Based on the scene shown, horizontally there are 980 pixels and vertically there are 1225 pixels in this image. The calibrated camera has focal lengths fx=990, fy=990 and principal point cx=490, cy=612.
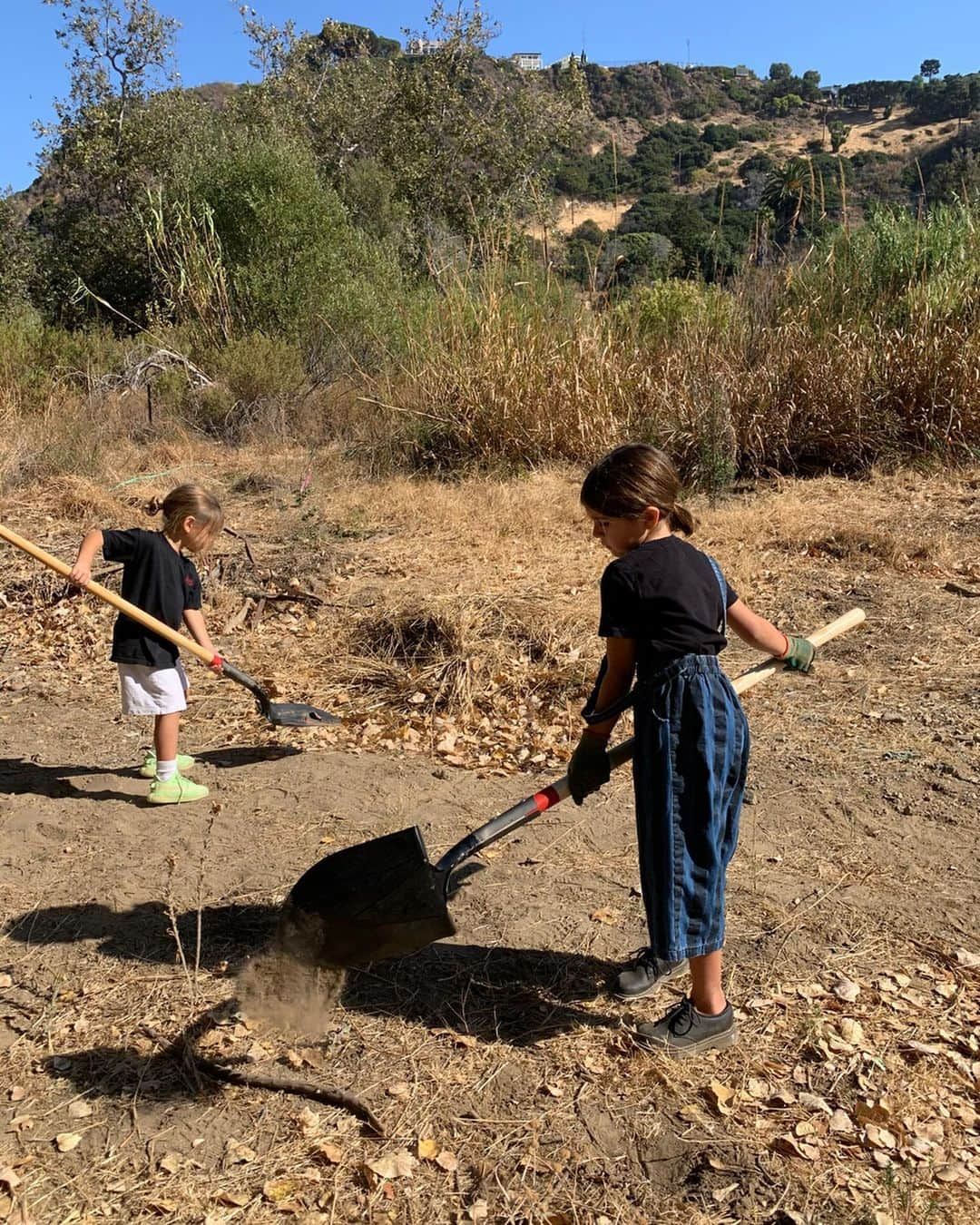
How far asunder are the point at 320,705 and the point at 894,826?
9.42ft

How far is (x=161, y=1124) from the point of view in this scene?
8.11 ft

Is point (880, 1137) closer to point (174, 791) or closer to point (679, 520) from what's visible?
point (679, 520)

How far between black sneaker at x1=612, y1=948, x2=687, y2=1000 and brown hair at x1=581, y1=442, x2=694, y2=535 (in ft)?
4.41

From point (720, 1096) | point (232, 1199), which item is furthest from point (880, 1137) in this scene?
point (232, 1199)

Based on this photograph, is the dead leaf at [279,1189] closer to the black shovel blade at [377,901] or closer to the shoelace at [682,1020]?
the black shovel blade at [377,901]

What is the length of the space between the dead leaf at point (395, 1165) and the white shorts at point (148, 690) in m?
2.15

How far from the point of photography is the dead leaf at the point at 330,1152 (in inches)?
93.0

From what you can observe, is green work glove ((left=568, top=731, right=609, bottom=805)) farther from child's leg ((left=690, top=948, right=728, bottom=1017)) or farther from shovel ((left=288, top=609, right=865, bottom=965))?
child's leg ((left=690, top=948, right=728, bottom=1017))

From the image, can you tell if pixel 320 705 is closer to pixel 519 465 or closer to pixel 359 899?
pixel 359 899

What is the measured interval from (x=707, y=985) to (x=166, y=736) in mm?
2449

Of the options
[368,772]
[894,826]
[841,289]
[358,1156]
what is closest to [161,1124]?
[358,1156]

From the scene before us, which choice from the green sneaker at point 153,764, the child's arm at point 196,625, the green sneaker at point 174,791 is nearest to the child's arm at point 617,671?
the child's arm at point 196,625

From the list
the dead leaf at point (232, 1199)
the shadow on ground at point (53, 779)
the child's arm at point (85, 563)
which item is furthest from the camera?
the shadow on ground at point (53, 779)

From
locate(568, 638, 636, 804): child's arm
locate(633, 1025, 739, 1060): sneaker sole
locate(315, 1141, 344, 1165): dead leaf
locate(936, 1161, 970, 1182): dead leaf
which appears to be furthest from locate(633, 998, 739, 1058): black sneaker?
locate(315, 1141, 344, 1165): dead leaf
